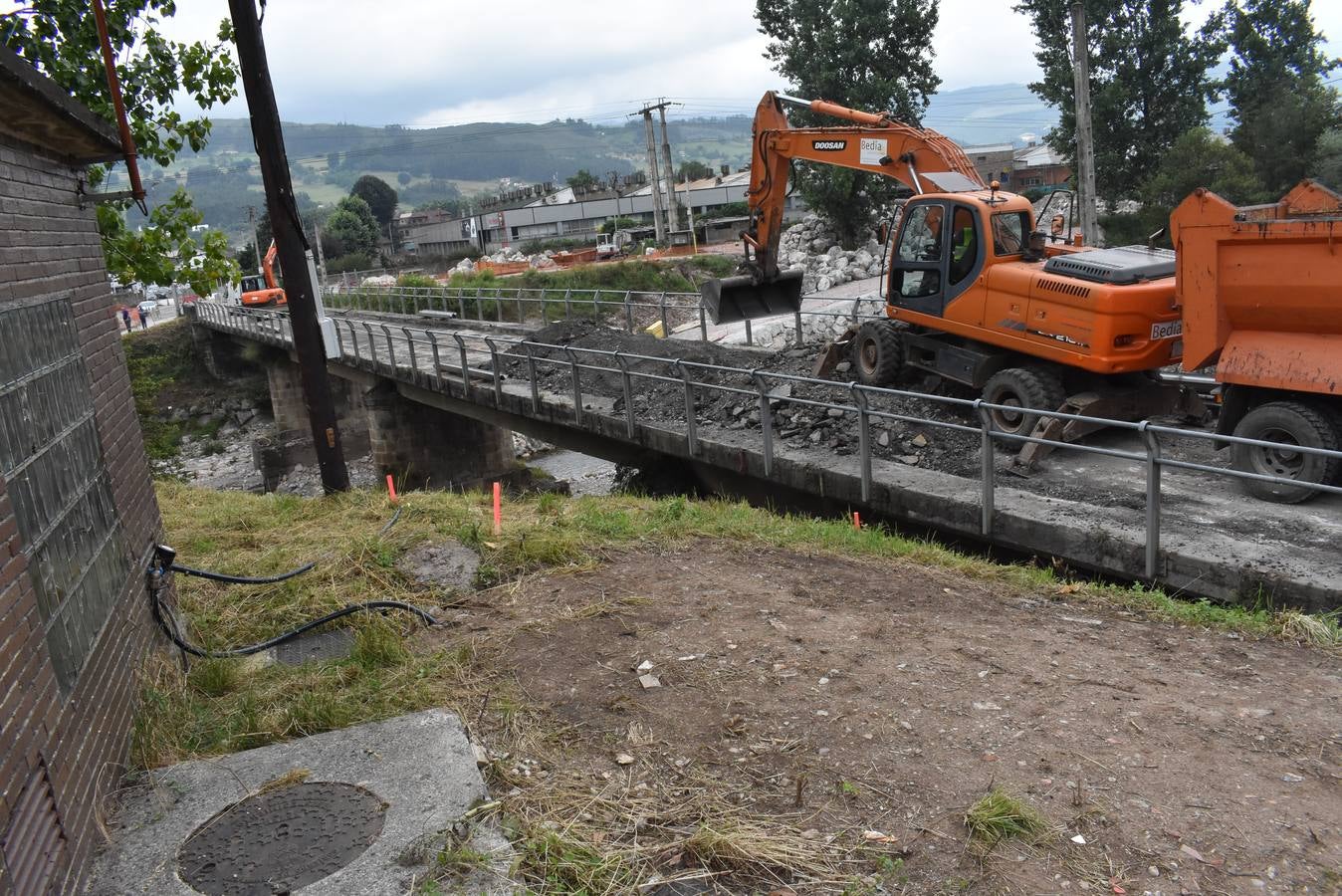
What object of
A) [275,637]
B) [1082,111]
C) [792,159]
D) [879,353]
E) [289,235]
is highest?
[1082,111]

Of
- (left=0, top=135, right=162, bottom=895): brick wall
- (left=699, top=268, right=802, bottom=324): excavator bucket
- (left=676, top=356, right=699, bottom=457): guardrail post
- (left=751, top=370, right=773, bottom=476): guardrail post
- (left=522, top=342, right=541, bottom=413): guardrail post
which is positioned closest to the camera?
(left=0, top=135, right=162, bottom=895): brick wall

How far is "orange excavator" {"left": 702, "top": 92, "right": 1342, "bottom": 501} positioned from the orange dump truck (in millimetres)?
17

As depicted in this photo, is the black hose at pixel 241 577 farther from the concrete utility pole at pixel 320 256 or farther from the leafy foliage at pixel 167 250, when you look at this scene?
the concrete utility pole at pixel 320 256

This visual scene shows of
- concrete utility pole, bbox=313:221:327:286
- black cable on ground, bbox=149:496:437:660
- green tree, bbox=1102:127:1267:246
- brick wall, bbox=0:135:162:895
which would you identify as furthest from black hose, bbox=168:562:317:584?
concrete utility pole, bbox=313:221:327:286

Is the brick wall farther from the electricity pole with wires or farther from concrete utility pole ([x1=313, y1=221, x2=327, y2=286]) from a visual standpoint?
concrete utility pole ([x1=313, y1=221, x2=327, y2=286])

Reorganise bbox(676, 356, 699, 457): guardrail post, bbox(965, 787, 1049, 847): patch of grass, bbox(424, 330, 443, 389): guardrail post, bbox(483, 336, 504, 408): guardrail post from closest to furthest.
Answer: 1. bbox(965, 787, 1049, 847): patch of grass
2. bbox(676, 356, 699, 457): guardrail post
3. bbox(483, 336, 504, 408): guardrail post
4. bbox(424, 330, 443, 389): guardrail post

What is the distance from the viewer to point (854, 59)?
1521 inches

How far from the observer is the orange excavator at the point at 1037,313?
7.77 meters

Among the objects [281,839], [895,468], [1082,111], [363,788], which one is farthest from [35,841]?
[1082,111]

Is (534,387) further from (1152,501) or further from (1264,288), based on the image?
(1264,288)

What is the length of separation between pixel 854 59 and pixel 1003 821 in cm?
3920

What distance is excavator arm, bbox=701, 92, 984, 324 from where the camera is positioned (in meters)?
11.7

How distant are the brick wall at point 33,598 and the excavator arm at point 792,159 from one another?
834 centimetres

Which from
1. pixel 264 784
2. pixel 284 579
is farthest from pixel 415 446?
pixel 264 784
